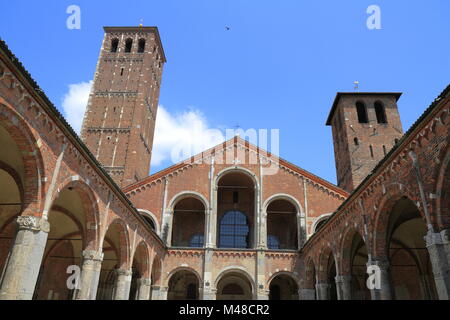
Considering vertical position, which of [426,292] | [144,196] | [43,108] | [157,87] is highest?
[157,87]

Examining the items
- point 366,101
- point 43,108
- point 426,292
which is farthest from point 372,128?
point 43,108

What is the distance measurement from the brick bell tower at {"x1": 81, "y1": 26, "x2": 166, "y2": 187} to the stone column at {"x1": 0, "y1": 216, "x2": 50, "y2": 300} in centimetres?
1886

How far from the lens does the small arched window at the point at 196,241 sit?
79.5ft

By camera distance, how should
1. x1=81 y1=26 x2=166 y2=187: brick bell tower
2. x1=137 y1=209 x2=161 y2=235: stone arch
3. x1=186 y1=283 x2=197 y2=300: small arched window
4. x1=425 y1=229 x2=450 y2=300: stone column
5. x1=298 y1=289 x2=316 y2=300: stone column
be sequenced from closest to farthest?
x1=425 y1=229 x2=450 y2=300: stone column
x1=298 y1=289 x2=316 y2=300: stone column
x1=137 y1=209 x2=161 y2=235: stone arch
x1=186 y1=283 x2=197 y2=300: small arched window
x1=81 y1=26 x2=166 y2=187: brick bell tower

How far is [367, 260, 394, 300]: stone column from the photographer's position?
35.1 feet

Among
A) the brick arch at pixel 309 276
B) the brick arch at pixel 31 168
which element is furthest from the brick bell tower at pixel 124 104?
the brick arch at pixel 31 168

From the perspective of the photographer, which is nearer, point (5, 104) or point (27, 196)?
point (5, 104)

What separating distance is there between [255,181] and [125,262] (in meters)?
10.6

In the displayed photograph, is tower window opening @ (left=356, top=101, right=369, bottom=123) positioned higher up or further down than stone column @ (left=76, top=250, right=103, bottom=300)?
higher up

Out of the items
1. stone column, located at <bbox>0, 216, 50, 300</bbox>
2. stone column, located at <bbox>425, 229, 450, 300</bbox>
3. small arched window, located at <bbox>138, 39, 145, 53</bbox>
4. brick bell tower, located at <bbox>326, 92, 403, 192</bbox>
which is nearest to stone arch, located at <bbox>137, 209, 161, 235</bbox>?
stone column, located at <bbox>0, 216, 50, 300</bbox>

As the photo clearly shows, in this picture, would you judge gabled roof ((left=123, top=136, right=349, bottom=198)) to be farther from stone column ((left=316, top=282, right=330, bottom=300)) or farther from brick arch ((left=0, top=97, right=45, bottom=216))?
brick arch ((left=0, top=97, right=45, bottom=216))

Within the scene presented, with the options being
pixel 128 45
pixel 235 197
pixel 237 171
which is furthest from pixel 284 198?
pixel 128 45
